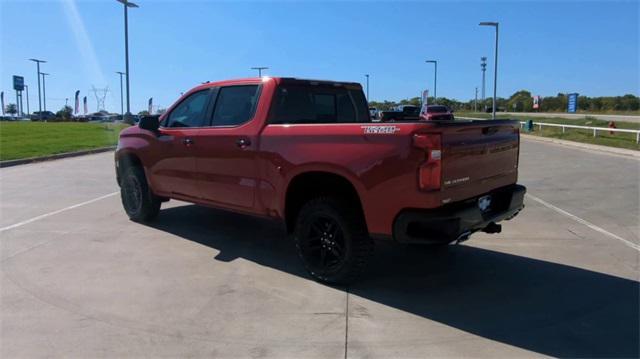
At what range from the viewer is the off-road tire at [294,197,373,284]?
4762 millimetres

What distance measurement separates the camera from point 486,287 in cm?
506

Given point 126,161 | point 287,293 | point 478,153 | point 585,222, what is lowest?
point 287,293

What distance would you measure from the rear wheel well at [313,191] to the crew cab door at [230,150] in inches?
19.1

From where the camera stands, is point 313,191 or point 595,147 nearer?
point 313,191

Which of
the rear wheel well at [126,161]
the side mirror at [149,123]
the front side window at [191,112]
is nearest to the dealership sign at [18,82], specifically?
the rear wheel well at [126,161]

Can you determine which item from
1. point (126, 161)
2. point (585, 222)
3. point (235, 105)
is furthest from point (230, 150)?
point (585, 222)

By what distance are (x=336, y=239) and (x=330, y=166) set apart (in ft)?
2.38

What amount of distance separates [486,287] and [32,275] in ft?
14.7

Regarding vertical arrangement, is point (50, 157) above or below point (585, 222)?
above

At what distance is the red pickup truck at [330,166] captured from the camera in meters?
4.25

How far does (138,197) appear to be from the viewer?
759 cm

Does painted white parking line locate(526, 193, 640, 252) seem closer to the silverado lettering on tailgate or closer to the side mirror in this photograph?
the silverado lettering on tailgate

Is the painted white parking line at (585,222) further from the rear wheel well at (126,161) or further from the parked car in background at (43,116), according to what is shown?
the parked car in background at (43,116)

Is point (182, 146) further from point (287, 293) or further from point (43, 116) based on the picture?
point (43, 116)
